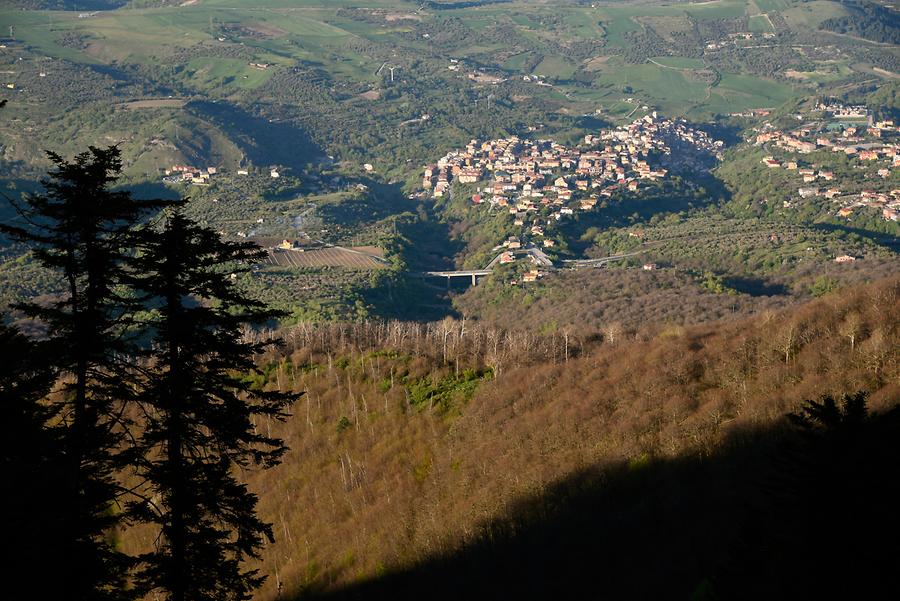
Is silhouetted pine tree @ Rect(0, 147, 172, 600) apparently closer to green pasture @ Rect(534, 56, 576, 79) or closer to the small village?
the small village

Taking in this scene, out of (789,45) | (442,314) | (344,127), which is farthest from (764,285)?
(789,45)

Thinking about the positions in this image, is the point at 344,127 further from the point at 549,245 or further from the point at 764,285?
the point at 764,285

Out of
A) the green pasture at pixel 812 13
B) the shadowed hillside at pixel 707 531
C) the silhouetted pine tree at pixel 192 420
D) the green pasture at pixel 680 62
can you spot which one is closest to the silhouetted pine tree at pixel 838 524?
the shadowed hillside at pixel 707 531

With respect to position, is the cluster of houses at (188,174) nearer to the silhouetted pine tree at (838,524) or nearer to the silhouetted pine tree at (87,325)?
the silhouetted pine tree at (87,325)

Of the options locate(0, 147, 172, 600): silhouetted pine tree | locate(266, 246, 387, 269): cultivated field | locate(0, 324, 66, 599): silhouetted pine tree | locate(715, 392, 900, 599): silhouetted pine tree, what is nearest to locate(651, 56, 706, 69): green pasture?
locate(266, 246, 387, 269): cultivated field

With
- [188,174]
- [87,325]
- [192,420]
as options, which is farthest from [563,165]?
[87,325]

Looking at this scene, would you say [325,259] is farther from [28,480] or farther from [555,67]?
[555,67]
